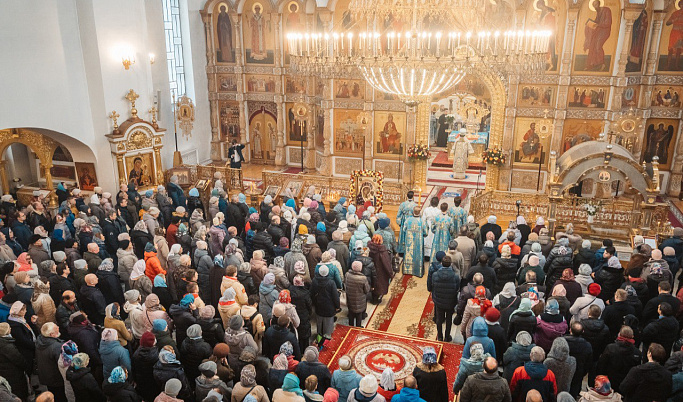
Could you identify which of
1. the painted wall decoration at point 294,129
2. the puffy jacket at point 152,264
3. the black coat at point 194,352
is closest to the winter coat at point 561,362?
the black coat at point 194,352

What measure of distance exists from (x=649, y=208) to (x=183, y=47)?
15.5 meters

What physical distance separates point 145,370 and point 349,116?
13424mm

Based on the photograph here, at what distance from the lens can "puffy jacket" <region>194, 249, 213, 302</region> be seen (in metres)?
8.41

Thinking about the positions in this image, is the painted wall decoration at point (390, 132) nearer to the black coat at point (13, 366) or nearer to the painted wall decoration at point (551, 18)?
the painted wall decoration at point (551, 18)

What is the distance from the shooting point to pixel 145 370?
19.8ft

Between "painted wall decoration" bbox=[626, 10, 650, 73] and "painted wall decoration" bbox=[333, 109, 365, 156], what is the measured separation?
27.1ft

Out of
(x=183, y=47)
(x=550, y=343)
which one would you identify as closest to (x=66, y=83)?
(x=183, y=47)

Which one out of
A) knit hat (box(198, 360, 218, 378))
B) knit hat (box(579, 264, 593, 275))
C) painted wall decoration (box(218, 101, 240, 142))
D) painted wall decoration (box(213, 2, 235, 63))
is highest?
painted wall decoration (box(213, 2, 235, 63))

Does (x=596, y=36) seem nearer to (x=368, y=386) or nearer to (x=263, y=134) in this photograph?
(x=263, y=134)

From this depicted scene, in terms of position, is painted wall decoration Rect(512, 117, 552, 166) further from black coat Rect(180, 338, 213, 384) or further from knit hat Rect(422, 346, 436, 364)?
black coat Rect(180, 338, 213, 384)

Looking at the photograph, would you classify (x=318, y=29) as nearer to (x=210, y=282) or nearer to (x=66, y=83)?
(x=66, y=83)

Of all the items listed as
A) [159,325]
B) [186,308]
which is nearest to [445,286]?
[186,308]

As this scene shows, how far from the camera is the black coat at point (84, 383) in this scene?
566 centimetres

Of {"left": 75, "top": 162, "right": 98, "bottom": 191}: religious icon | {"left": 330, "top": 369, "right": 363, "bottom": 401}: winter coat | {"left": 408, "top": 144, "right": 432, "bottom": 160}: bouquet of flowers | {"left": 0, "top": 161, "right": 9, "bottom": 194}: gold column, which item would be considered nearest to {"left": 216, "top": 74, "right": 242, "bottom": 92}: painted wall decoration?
{"left": 75, "top": 162, "right": 98, "bottom": 191}: religious icon
